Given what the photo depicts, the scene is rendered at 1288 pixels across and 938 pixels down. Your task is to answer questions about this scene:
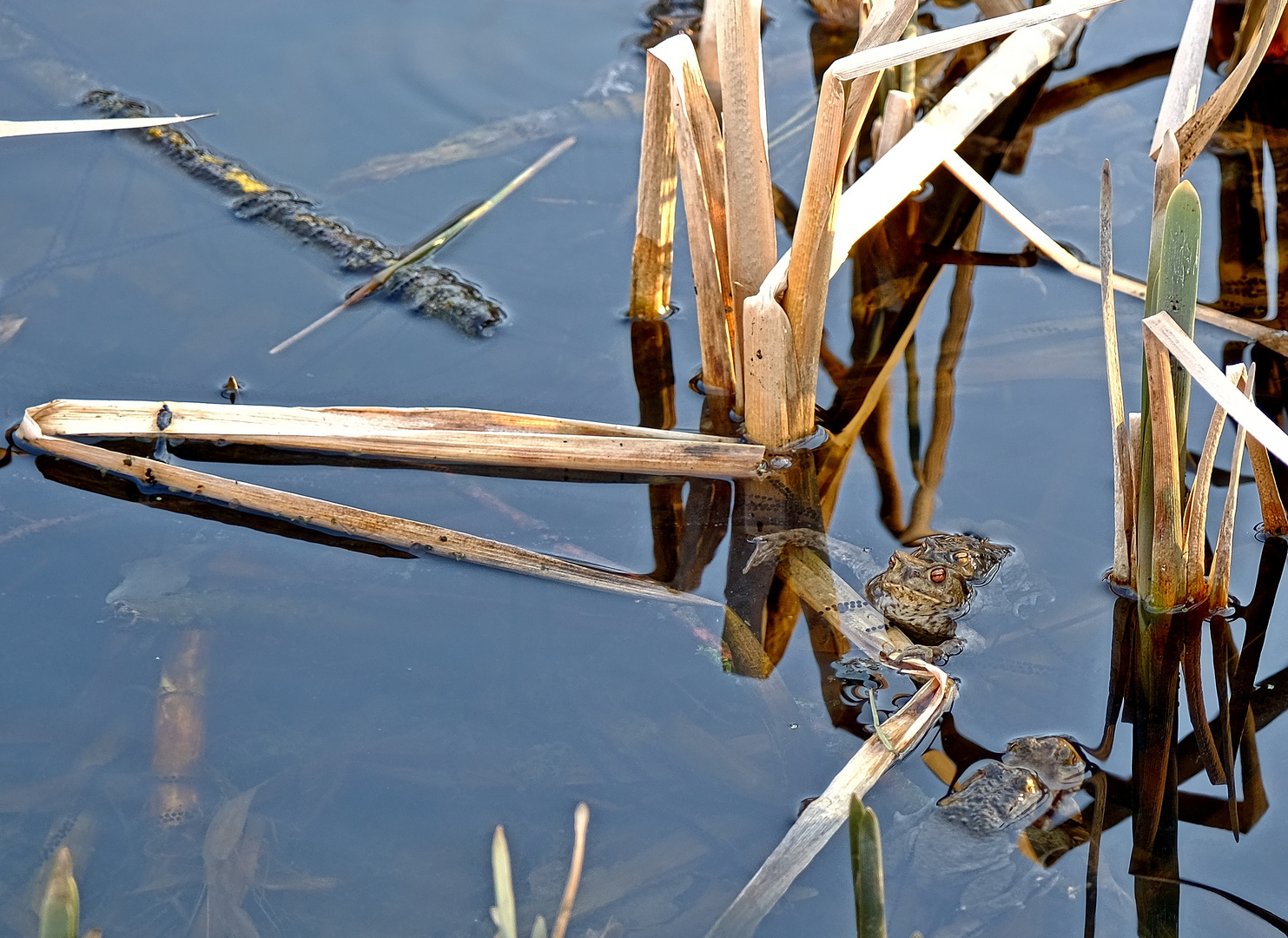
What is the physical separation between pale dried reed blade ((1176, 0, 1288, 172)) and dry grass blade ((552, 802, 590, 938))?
7.03ft

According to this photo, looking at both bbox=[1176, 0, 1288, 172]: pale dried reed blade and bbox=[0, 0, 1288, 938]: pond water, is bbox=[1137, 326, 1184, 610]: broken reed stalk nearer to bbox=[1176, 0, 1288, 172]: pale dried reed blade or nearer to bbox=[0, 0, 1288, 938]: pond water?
bbox=[0, 0, 1288, 938]: pond water

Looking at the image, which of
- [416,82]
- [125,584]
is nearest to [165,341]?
[125,584]

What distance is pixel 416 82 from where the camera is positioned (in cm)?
523

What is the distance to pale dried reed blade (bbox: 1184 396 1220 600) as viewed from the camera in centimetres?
274

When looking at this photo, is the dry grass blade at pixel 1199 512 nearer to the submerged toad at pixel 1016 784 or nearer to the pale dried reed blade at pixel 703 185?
the submerged toad at pixel 1016 784

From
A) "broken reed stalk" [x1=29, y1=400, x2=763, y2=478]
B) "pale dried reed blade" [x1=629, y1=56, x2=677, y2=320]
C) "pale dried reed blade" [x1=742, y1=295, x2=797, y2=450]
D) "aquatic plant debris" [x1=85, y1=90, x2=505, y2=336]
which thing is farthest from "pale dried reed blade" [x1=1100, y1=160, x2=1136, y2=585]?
"aquatic plant debris" [x1=85, y1=90, x2=505, y2=336]

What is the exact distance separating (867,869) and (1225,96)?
227 cm

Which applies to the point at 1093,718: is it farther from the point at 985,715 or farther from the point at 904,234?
the point at 904,234

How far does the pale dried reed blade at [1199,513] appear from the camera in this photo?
8.98 feet

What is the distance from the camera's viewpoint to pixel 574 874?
2.31 meters

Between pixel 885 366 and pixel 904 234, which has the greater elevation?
pixel 904 234

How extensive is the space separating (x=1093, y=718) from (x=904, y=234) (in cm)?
243

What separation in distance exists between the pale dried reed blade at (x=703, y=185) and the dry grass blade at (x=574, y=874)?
5.53ft

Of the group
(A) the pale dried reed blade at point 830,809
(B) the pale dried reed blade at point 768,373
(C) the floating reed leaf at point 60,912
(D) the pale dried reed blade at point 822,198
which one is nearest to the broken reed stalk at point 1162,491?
(A) the pale dried reed blade at point 830,809
